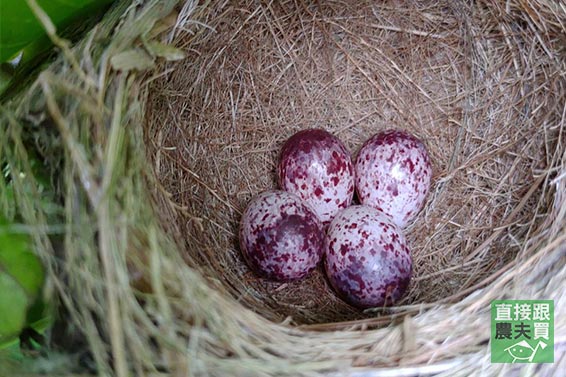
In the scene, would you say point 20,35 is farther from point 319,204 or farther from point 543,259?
point 543,259

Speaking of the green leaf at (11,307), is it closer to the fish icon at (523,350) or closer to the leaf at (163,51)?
the leaf at (163,51)

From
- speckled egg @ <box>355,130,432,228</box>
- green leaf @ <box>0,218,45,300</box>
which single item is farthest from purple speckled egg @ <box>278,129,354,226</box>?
green leaf @ <box>0,218,45,300</box>

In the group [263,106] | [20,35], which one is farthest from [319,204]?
[20,35]

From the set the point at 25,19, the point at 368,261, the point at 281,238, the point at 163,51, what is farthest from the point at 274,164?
the point at 25,19

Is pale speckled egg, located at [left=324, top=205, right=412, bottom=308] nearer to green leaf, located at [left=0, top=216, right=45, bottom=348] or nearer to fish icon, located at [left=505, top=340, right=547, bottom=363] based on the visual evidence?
fish icon, located at [left=505, top=340, right=547, bottom=363]

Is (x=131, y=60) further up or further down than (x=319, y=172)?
further up

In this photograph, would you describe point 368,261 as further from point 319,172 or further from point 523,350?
point 523,350

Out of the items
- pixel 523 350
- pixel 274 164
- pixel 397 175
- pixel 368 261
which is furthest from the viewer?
pixel 274 164

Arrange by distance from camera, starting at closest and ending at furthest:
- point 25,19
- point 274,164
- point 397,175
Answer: point 25,19 < point 397,175 < point 274,164
